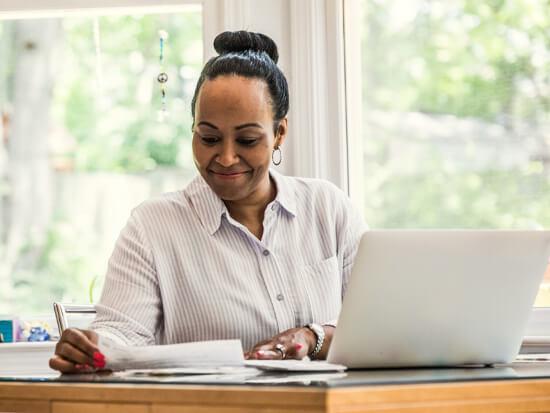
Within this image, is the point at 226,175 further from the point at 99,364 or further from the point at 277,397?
the point at 277,397

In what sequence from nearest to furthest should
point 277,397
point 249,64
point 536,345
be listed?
1. point 277,397
2. point 249,64
3. point 536,345

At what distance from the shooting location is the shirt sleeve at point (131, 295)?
2.15 meters

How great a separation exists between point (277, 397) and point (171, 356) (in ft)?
1.32

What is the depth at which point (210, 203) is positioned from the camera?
2357 millimetres

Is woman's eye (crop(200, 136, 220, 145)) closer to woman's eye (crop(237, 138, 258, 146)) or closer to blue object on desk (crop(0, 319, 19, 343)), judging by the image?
woman's eye (crop(237, 138, 258, 146))

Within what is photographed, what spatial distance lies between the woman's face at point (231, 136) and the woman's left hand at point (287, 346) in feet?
1.17

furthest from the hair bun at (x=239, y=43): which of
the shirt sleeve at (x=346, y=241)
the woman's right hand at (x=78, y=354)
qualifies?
the woman's right hand at (x=78, y=354)

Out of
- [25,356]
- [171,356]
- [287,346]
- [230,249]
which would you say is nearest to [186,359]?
[171,356]

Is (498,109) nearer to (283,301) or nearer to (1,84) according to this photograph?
(283,301)

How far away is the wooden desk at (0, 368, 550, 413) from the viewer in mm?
1349

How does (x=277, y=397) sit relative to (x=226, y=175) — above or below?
below

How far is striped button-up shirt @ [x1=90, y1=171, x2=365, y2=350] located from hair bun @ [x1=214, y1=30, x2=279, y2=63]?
326mm

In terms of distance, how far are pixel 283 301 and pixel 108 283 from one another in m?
0.37

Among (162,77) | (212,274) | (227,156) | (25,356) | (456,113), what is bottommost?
(25,356)
